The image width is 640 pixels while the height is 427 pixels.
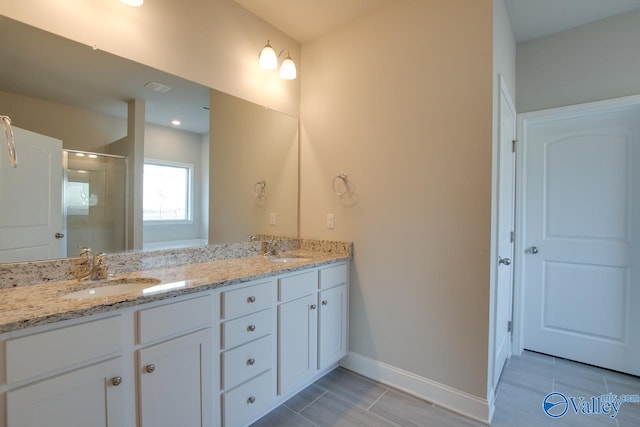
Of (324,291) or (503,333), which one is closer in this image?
(324,291)

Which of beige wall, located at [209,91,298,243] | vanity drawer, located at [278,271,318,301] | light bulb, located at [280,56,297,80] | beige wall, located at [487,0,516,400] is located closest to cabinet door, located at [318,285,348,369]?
vanity drawer, located at [278,271,318,301]

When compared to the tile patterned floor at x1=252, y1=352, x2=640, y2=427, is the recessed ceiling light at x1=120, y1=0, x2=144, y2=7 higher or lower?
higher

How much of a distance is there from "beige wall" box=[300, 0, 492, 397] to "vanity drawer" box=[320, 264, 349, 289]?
0.32 ft

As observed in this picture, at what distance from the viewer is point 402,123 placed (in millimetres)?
2119

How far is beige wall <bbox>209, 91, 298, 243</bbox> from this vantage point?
2.18 meters

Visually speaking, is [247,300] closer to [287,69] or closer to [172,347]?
[172,347]

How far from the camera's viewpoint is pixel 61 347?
40.7 inches

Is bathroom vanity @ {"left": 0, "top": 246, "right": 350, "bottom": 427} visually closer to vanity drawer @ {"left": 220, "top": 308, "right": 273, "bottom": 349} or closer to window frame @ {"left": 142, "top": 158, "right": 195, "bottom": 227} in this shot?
vanity drawer @ {"left": 220, "top": 308, "right": 273, "bottom": 349}

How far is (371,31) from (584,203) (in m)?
2.19

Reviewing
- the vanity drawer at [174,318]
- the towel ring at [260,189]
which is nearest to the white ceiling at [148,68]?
the towel ring at [260,189]

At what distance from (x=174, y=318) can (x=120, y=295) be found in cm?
24

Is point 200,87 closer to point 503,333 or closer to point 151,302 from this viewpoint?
point 151,302

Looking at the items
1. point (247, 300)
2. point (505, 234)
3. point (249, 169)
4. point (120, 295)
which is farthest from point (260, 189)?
point (505, 234)

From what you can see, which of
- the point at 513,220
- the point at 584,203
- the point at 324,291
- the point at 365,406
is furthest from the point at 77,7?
the point at 584,203
